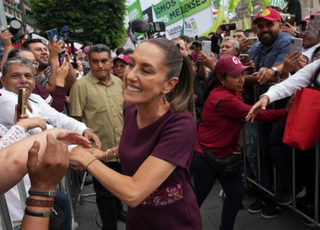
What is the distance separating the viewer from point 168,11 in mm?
9773

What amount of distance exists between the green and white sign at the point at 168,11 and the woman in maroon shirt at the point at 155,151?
790 cm

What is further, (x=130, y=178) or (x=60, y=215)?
(x=60, y=215)

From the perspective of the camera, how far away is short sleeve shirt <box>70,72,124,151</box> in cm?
331

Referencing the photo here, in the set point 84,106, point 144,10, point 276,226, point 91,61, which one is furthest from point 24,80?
point 144,10

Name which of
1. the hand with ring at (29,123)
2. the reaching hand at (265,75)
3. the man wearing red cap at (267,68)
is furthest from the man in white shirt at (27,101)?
the man wearing red cap at (267,68)

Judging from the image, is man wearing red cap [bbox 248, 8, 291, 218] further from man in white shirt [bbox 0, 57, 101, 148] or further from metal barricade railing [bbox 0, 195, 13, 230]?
metal barricade railing [bbox 0, 195, 13, 230]

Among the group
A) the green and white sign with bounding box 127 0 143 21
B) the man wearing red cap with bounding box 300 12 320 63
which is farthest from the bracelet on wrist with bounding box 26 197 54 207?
the green and white sign with bounding box 127 0 143 21

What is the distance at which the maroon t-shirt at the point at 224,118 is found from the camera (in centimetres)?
270

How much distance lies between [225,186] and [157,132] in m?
1.51

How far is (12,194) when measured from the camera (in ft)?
6.28

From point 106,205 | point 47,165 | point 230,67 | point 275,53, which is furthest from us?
point 275,53

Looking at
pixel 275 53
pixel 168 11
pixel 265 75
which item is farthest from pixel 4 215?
pixel 168 11

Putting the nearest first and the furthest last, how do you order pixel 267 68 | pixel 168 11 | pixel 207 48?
pixel 267 68 < pixel 207 48 < pixel 168 11

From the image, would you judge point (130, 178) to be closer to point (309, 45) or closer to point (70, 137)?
point (70, 137)
